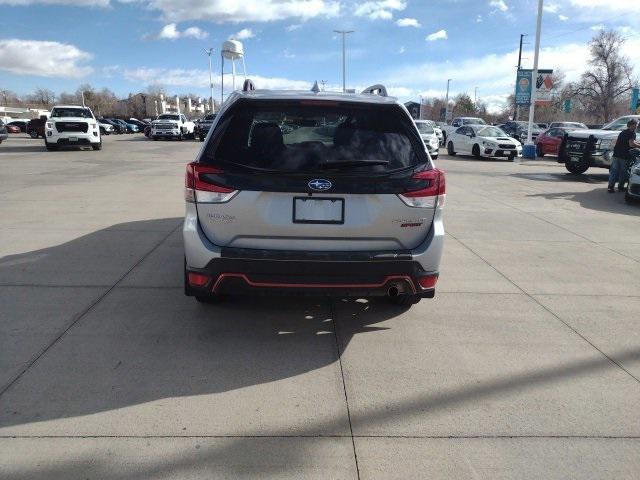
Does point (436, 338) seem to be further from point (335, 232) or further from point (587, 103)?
point (587, 103)

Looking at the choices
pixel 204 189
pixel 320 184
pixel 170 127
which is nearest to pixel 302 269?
pixel 320 184

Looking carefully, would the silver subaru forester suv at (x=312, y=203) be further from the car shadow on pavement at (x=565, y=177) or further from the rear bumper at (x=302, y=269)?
the car shadow on pavement at (x=565, y=177)

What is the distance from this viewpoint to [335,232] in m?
3.60

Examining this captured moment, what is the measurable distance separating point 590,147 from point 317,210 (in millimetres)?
14253

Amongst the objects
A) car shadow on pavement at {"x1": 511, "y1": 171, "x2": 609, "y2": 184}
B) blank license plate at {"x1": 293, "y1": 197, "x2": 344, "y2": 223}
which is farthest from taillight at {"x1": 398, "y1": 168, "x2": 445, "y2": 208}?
car shadow on pavement at {"x1": 511, "y1": 171, "x2": 609, "y2": 184}

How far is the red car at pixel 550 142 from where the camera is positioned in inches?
996

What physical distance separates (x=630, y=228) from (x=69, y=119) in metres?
22.6

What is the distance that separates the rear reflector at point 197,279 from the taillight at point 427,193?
1.51 metres

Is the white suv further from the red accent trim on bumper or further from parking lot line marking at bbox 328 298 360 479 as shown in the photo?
the red accent trim on bumper

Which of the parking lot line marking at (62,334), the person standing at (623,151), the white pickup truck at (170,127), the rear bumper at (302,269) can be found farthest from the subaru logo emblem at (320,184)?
the white pickup truck at (170,127)

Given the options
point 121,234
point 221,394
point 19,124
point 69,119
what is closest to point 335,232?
point 221,394

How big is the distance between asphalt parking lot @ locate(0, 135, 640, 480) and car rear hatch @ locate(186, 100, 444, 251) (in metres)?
0.90

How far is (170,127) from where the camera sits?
36.9m

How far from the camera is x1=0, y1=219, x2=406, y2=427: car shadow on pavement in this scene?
10.6ft
